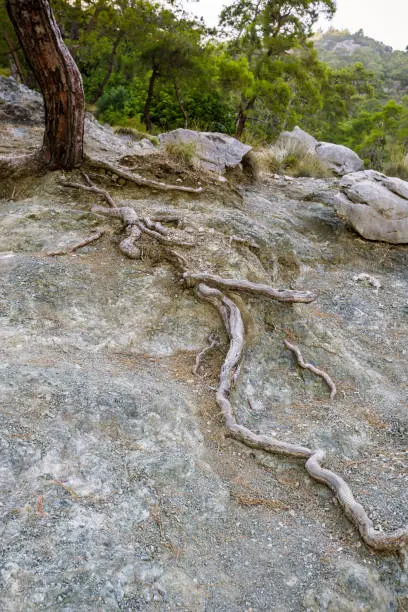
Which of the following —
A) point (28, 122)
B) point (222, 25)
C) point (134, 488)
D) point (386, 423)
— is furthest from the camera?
point (222, 25)

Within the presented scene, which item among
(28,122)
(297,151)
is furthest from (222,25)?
(28,122)

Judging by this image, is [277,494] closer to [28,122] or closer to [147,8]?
[28,122]

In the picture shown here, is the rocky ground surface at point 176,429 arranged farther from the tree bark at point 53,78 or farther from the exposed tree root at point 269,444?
the tree bark at point 53,78

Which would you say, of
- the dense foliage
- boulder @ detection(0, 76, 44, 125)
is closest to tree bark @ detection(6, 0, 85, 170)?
boulder @ detection(0, 76, 44, 125)

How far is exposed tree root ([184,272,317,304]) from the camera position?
16.0ft

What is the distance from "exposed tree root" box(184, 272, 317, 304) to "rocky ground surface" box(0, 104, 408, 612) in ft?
0.48

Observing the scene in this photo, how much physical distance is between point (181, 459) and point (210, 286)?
7.43 ft

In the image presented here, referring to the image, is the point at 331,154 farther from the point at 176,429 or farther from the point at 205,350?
the point at 176,429

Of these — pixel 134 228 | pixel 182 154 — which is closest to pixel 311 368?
pixel 134 228

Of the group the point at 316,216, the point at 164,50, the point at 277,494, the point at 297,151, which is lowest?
the point at 277,494

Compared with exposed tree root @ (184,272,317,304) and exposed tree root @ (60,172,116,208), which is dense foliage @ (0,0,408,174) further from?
exposed tree root @ (184,272,317,304)

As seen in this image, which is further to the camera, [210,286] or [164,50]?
[164,50]

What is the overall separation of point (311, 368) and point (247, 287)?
44.5 inches

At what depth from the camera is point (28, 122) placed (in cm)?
985
